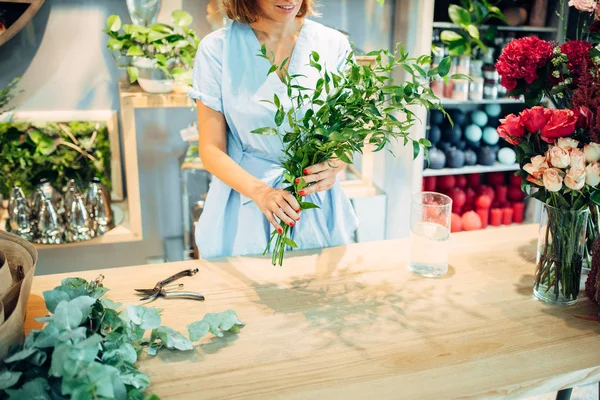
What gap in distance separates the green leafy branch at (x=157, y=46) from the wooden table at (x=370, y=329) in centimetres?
116

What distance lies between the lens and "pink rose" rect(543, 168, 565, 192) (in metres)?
1.11

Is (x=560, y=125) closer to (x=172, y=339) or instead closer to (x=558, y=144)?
(x=558, y=144)

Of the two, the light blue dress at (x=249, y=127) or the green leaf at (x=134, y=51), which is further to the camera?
the green leaf at (x=134, y=51)

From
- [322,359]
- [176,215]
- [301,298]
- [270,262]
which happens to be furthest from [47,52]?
[322,359]

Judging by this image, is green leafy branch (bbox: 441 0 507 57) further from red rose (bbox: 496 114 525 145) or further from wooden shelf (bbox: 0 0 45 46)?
wooden shelf (bbox: 0 0 45 46)

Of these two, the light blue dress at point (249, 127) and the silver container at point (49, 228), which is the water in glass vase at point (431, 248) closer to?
the light blue dress at point (249, 127)

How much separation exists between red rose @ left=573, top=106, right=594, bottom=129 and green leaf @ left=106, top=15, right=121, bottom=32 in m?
1.84

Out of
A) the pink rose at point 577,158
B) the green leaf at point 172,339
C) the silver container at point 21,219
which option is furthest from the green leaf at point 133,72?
the pink rose at point 577,158

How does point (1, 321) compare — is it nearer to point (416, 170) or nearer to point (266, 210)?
point (266, 210)

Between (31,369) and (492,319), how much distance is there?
86cm

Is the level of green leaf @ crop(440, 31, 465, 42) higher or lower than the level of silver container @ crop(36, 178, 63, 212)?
higher

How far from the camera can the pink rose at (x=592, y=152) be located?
110 centimetres

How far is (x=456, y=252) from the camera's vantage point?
1500 mm

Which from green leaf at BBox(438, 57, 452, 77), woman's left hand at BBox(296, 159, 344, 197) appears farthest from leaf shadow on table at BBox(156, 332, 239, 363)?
green leaf at BBox(438, 57, 452, 77)
